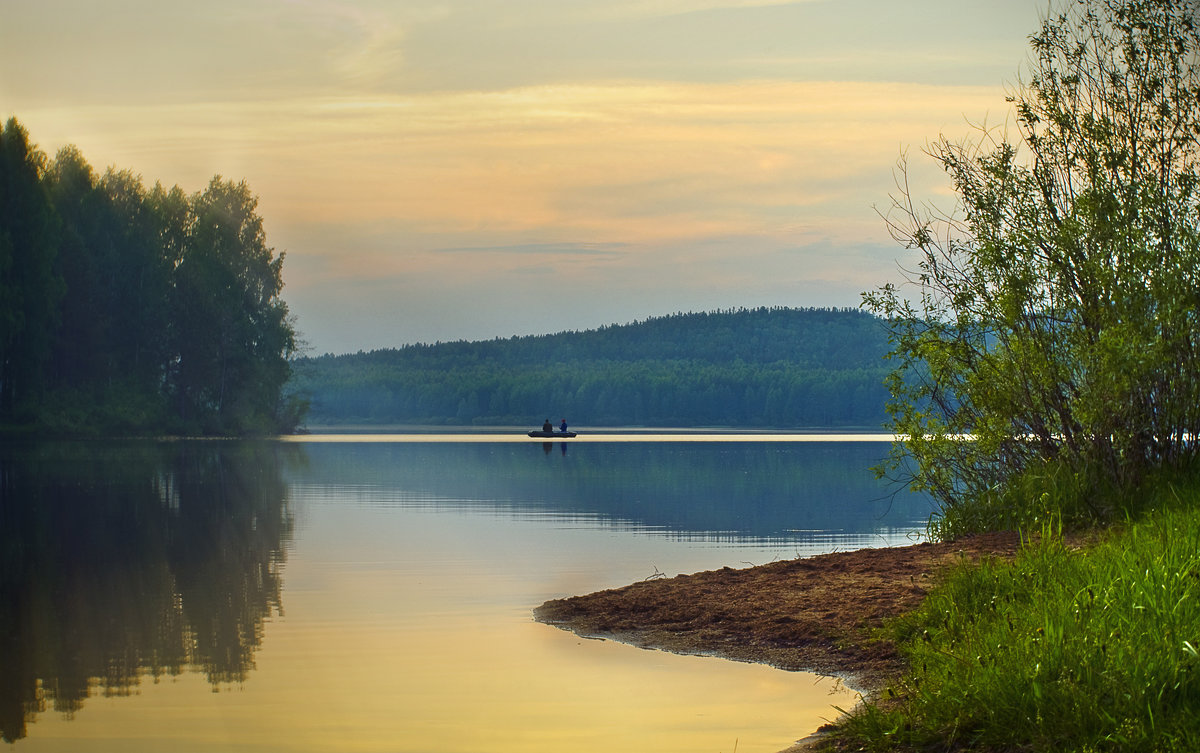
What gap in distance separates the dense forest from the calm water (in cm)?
3806

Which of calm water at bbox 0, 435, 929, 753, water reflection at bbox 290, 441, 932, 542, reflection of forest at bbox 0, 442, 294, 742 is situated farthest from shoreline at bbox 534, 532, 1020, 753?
water reflection at bbox 290, 441, 932, 542

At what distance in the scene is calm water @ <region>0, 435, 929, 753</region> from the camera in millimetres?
8297

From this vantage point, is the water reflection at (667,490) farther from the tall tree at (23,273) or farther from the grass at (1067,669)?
the tall tree at (23,273)

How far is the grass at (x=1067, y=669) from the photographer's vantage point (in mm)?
6301

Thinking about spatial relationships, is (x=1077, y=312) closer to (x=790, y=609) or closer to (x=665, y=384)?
(x=790, y=609)

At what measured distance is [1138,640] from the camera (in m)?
6.84

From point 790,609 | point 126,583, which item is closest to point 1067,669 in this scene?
point 790,609

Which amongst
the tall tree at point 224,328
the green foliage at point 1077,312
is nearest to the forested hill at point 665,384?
the tall tree at point 224,328

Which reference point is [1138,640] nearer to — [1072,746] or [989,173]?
[1072,746]

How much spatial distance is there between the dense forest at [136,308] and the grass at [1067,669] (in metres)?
63.5

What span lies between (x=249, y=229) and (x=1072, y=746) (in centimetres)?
8105

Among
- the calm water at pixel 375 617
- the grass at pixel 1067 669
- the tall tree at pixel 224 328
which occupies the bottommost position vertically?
the calm water at pixel 375 617

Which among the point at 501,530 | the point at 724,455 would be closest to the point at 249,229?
the point at 724,455

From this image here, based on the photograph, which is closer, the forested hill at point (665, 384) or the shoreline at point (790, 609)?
the shoreline at point (790, 609)
